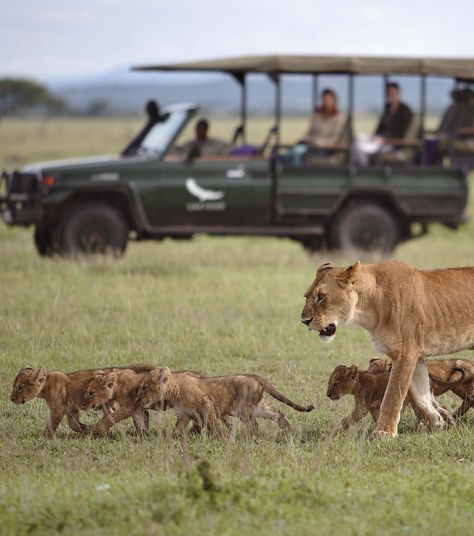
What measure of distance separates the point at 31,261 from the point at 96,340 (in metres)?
5.67

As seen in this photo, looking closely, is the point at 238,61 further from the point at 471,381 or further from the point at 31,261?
the point at 471,381

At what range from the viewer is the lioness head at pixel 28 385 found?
7.81 metres

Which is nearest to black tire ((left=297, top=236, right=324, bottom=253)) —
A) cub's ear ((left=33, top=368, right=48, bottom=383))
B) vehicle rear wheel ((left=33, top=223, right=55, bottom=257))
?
vehicle rear wheel ((left=33, top=223, right=55, bottom=257))

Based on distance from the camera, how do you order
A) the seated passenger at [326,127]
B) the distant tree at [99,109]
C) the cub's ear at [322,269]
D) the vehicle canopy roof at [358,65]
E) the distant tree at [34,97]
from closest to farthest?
the cub's ear at [322,269] → the vehicle canopy roof at [358,65] → the seated passenger at [326,127] → the distant tree at [34,97] → the distant tree at [99,109]

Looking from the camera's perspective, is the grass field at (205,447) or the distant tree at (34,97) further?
the distant tree at (34,97)

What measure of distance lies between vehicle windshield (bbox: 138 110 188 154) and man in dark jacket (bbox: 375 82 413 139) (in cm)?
253

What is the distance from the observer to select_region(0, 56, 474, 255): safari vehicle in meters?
16.2

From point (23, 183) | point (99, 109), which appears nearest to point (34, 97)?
point (99, 109)

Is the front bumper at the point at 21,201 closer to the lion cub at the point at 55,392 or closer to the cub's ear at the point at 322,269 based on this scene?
the lion cub at the point at 55,392

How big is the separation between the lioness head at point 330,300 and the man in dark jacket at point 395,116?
31.0ft

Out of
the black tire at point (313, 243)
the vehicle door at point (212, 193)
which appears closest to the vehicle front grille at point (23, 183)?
the vehicle door at point (212, 193)

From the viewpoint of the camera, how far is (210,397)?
7.59 metres

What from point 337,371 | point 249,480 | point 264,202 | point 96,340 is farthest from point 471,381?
point 264,202

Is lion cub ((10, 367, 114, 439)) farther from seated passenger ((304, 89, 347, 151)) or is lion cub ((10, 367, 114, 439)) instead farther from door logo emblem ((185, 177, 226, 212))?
seated passenger ((304, 89, 347, 151))
